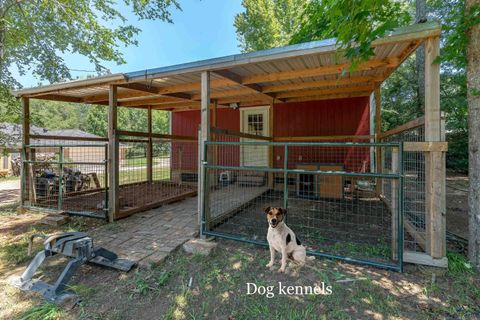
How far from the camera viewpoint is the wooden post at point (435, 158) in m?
2.47

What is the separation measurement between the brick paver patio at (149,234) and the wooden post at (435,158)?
304cm

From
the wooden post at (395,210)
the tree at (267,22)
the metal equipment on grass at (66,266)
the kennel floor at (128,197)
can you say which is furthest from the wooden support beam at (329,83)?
the tree at (267,22)

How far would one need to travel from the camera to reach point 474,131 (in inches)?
99.3

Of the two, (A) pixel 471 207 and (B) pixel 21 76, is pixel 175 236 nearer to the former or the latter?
(A) pixel 471 207

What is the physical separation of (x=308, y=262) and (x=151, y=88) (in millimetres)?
4593

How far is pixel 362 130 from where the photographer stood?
6.99 m

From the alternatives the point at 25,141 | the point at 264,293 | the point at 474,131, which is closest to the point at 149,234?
the point at 264,293

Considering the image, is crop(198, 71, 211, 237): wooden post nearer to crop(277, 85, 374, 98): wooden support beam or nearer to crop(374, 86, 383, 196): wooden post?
crop(277, 85, 374, 98): wooden support beam

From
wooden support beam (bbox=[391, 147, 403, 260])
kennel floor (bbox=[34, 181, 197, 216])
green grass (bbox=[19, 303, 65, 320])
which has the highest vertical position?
wooden support beam (bbox=[391, 147, 403, 260])

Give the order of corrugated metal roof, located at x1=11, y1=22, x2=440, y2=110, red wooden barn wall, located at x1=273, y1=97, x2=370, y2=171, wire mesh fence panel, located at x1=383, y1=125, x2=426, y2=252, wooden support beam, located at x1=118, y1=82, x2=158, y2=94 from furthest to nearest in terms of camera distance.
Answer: red wooden barn wall, located at x1=273, y1=97, x2=370, y2=171 → wooden support beam, located at x1=118, y1=82, x2=158, y2=94 → wire mesh fence panel, located at x1=383, y1=125, x2=426, y2=252 → corrugated metal roof, located at x1=11, y1=22, x2=440, y2=110

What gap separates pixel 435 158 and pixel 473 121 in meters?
0.59

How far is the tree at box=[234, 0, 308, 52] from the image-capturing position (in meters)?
15.3

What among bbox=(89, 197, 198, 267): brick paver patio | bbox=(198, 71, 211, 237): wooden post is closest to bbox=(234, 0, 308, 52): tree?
bbox=(198, 71, 211, 237): wooden post

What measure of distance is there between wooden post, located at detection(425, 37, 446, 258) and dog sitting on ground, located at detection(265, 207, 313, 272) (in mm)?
1431
